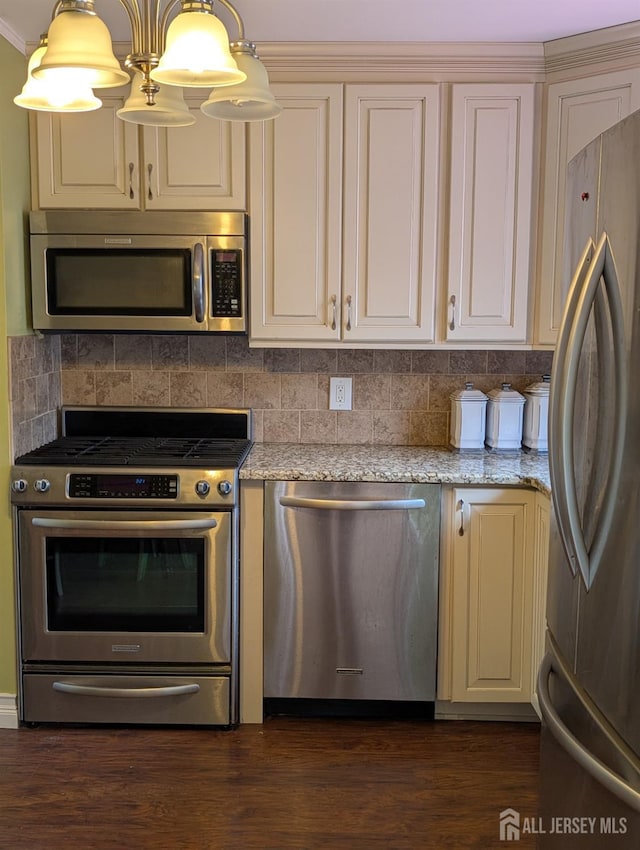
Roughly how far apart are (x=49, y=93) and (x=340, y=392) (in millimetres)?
1929

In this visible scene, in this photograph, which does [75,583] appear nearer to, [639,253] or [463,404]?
[463,404]

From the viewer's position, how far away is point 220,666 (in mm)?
2814

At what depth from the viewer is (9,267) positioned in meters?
2.76

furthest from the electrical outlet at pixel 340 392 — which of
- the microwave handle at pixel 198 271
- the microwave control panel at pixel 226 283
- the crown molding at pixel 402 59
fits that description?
the crown molding at pixel 402 59

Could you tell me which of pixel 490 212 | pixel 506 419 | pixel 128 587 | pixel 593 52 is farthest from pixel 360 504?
pixel 593 52

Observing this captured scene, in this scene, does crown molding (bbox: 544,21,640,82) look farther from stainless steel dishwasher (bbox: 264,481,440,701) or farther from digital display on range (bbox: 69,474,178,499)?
digital display on range (bbox: 69,474,178,499)

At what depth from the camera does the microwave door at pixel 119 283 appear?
9.43ft

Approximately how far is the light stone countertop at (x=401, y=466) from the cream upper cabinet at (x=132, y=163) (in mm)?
951

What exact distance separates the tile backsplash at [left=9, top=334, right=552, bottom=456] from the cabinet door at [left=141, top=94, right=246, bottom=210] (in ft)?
1.95

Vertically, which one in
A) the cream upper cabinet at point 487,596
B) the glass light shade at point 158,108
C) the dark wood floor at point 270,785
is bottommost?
the dark wood floor at point 270,785

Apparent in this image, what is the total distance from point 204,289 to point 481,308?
1013mm

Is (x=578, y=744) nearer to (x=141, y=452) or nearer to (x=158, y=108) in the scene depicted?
(x=158, y=108)

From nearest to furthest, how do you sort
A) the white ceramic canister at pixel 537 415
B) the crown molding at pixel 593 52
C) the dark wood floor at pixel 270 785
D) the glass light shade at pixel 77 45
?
1. the glass light shade at pixel 77 45
2. the dark wood floor at pixel 270 785
3. the crown molding at pixel 593 52
4. the white ceramic canister at pixel 537 415

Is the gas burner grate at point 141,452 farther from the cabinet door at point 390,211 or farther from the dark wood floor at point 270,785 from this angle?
the dark wood floor at point 270,785
